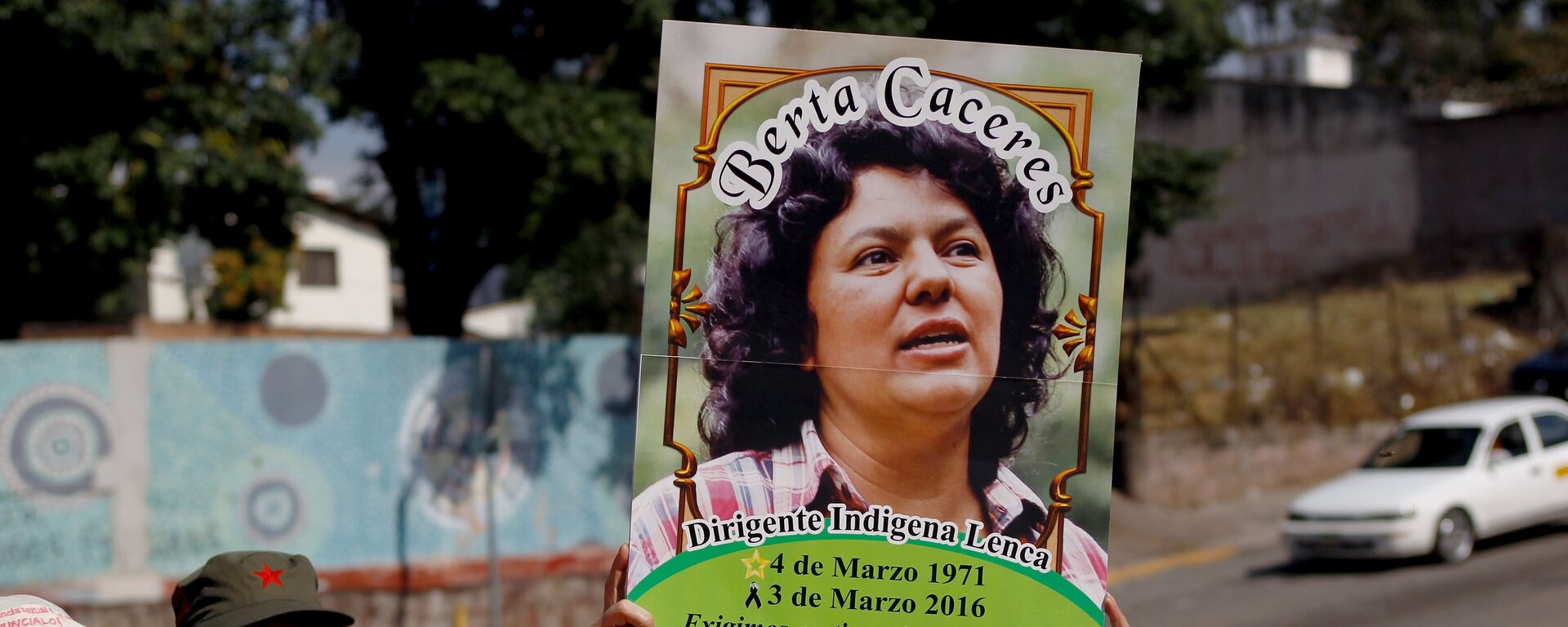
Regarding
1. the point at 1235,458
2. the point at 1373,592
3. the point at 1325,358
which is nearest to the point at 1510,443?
the point at 1373,592

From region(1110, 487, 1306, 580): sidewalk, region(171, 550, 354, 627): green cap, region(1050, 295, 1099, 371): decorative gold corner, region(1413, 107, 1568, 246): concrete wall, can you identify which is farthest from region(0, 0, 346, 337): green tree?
region(1413, 107, 1568, 246): concrete wall

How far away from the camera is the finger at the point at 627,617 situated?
10.2 feet

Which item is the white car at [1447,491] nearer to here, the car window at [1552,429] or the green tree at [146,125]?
the car window at [1552,429]

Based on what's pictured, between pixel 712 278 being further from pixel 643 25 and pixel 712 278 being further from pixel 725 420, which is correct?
pixel 643 25

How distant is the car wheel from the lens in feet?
43.0

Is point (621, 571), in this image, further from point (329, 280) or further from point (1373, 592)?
point (329, 280)

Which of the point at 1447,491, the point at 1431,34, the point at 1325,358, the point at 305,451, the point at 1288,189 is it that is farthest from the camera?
the point at 1431,34

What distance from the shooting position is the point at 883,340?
3.21m

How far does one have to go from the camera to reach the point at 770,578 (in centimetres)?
319

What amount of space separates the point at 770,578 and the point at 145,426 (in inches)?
389

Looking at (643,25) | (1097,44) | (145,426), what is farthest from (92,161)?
(1097,44)

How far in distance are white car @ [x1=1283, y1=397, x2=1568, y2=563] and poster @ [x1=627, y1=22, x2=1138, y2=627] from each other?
1105 centimetres

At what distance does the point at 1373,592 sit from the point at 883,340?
35.0ft

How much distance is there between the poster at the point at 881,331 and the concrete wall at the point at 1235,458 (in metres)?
15.2
